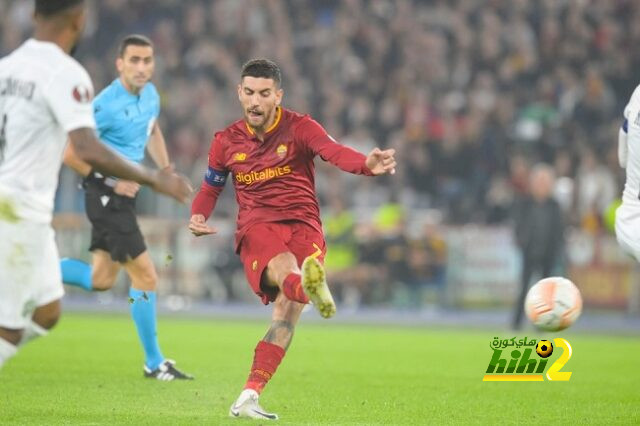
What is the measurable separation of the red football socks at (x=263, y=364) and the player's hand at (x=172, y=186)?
6.94 feet

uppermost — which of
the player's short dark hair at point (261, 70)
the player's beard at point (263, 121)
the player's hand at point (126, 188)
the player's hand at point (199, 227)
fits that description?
Answer: the player's short dark hair at point (261, 70)

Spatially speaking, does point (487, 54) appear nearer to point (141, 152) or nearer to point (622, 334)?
point (622, 334)

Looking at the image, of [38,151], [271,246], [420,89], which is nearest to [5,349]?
[38,151]

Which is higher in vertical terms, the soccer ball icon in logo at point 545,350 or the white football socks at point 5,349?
the white football socks at point 5,349

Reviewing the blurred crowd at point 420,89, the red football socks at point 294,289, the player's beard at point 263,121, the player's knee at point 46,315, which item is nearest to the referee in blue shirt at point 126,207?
the player's beard at point 263,121

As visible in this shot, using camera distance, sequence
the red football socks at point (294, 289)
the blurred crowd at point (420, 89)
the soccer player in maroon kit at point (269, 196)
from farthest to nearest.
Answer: the blurred crowd at point (420, 89)
the soccer player in maroon kit at point (269, 196)
the red football socks at point (294, 289)

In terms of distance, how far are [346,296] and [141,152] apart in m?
11.3

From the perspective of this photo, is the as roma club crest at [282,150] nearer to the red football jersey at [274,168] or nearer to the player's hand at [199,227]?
the red football jersey at [274,168]

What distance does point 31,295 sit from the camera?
597 centimetres

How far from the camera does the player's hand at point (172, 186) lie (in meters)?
5.93

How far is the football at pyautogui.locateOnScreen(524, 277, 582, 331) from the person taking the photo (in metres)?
8.89

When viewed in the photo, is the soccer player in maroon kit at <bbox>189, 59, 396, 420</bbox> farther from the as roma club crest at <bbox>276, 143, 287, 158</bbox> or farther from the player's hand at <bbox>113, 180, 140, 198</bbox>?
the player's hand at <bbox>113, 180, 140, 198</bbox>

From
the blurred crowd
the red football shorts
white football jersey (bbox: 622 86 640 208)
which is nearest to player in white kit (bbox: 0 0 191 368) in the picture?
the red football shorts

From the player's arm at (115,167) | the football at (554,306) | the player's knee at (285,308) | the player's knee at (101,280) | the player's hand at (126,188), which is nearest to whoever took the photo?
the player's arm at (115,167)
